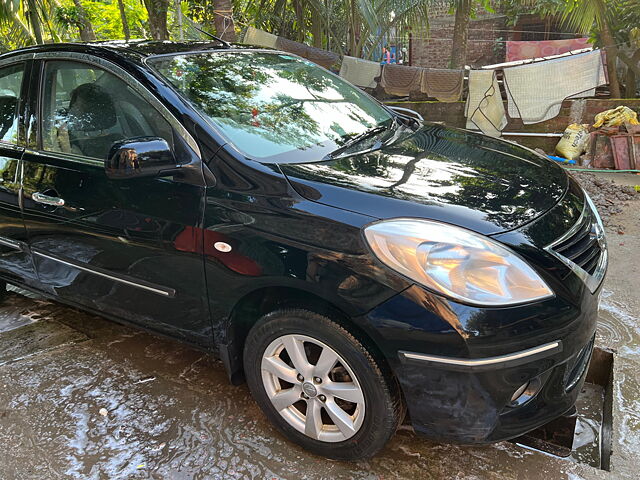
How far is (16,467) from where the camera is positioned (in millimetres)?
2316

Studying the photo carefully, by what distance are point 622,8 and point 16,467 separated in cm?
1037

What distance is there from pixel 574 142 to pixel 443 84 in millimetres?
2702

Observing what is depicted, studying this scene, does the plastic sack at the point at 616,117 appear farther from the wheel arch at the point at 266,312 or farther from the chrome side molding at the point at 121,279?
the chrome side molding at the point at 121,279

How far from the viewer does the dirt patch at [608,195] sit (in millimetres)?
5105

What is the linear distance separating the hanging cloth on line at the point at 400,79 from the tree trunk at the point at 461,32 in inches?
60.2


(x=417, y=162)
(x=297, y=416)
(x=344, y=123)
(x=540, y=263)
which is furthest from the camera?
(x=344, y=123)

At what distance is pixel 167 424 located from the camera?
2541 millimetres

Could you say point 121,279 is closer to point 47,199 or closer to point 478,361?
point 47,199

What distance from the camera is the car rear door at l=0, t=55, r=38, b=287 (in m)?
2.92

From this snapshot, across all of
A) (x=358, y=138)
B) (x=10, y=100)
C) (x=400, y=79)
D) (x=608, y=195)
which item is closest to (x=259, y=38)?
(x=400, y=79)

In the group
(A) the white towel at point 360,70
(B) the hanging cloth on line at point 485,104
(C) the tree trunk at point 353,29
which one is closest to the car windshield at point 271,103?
(B) the hanging cloth on line at point 485,104

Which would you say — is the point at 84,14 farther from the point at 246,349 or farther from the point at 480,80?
the point at 246,349

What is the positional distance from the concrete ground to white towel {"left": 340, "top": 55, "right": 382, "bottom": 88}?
24.0ft

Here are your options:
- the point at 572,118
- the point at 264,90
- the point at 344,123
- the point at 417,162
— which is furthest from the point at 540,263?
the point at 572,118
